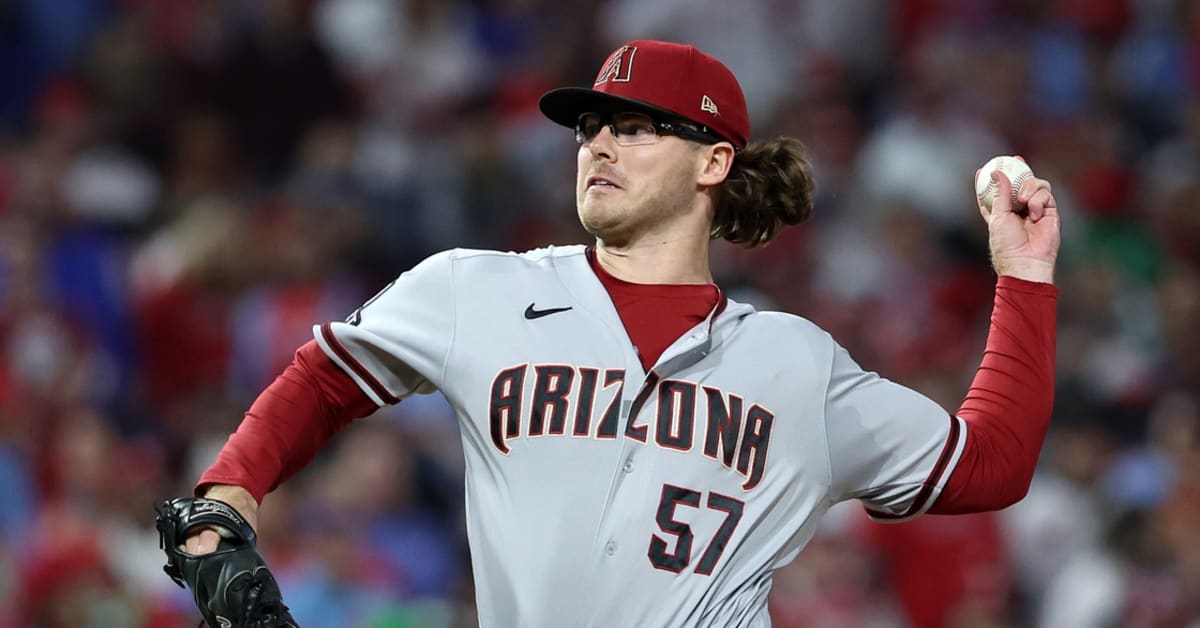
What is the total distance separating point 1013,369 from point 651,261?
2.42ft

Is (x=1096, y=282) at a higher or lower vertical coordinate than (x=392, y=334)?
higher

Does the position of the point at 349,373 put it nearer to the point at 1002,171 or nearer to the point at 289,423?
the point at 289,423

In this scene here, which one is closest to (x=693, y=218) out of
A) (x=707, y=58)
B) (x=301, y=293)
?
(x=707, y=58)

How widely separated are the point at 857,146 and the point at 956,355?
1642mm

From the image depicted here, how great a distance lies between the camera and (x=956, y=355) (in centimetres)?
788

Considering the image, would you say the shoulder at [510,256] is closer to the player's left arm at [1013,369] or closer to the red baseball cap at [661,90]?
the red baseball cap at [661,90]

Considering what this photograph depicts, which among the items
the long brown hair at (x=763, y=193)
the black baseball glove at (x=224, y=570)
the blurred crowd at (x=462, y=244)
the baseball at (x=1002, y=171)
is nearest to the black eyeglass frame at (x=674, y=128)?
the long brown hair at (x=763, y=193)

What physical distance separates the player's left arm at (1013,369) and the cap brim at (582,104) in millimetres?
713

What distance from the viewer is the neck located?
3652 mm

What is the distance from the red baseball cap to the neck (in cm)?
25

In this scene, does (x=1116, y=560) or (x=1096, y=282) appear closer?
(x=1116, y=560)

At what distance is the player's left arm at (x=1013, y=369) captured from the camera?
350 centimetres

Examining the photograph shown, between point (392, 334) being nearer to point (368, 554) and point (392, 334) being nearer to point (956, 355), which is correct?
point (368, 554)

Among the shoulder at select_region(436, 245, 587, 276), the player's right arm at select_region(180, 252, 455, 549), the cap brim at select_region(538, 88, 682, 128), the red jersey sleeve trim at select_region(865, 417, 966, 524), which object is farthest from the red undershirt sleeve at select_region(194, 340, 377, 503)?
the red jersey sleeve trim at select_region(865, 417, 966, 524)
